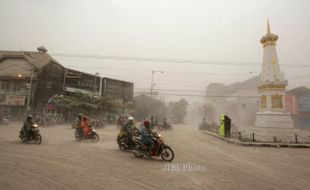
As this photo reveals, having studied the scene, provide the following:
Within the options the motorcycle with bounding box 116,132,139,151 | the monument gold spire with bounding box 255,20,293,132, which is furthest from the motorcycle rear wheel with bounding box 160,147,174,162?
the monument gold spire with bounding box 255,20,293,132

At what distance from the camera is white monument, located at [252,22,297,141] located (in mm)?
16953

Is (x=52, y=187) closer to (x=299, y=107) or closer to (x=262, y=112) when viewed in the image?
(x=262, y=112)

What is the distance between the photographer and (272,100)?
1798 cm

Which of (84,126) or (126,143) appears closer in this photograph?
(126,143)

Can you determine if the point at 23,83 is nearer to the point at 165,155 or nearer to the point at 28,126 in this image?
the point at 28,126

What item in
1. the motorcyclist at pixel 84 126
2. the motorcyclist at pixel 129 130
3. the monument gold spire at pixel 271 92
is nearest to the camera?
the motorcyclist at pixel 129 130

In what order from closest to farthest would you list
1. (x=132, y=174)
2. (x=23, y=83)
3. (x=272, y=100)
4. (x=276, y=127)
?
(x=132, y=174), (x=276, y=127), (x=272, y=100), (x=23, y=83)

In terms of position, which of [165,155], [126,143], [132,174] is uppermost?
[126,143]

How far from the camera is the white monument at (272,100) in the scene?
16953mm

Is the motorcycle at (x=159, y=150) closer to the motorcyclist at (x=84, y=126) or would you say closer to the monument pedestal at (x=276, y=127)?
the motorcyclist at (x=84, y=126)

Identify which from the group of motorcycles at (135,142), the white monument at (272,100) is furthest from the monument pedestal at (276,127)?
the group of motorcycles at (135,142)

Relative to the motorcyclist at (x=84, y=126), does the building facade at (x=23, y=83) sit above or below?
above

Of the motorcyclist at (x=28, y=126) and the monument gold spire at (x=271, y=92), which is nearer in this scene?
the motorcyclist at (x=28, y=126)

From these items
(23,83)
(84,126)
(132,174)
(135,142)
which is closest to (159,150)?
(135,142)
